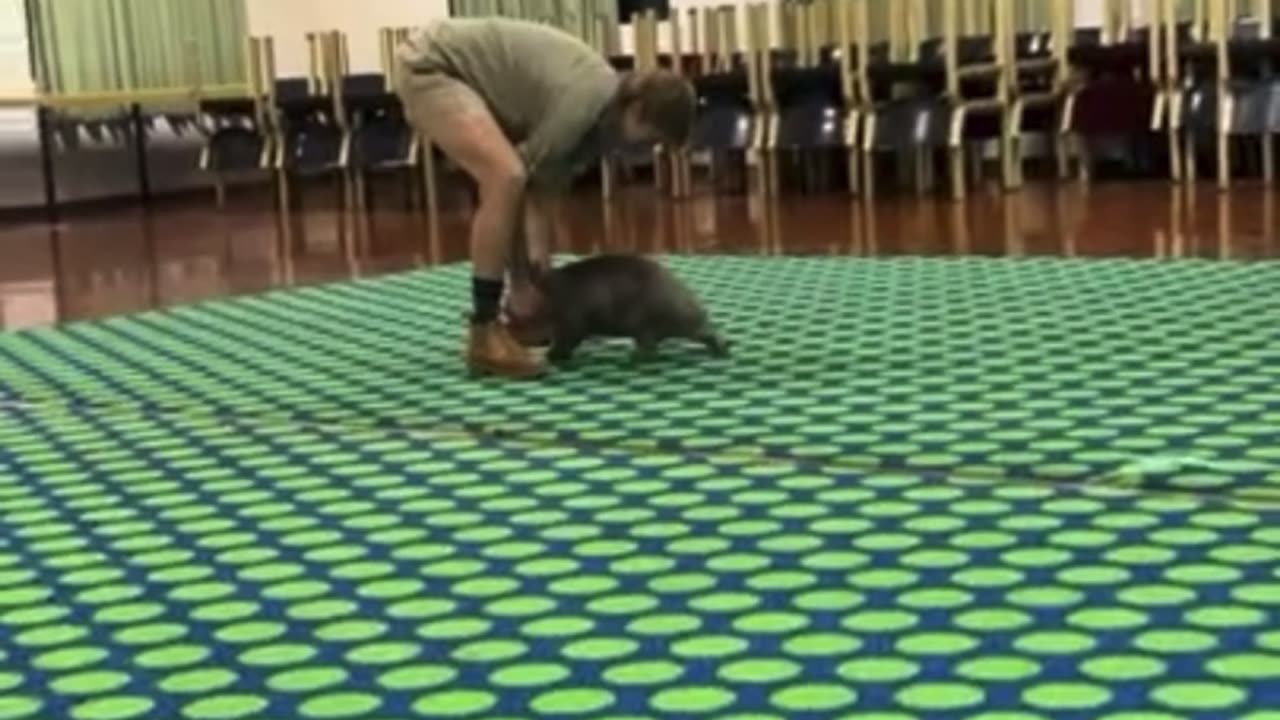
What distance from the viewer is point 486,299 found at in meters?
5.38

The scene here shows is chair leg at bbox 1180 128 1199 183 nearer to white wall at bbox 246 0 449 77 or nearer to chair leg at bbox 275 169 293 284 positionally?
chair leg at bbox 275 169 293 284

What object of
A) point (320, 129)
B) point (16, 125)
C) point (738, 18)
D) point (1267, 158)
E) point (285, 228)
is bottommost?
point (285, 228)

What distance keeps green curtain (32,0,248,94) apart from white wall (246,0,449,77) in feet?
1.48

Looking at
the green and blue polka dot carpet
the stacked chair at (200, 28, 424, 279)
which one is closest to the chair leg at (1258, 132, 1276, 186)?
the green and blue polka dot carpet

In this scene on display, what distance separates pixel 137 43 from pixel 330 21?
1673 millimetres

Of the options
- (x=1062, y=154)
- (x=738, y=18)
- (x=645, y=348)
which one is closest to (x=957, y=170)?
(x=1062, y=154)

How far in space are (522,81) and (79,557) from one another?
7.02 feet

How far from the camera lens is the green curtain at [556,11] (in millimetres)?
14109

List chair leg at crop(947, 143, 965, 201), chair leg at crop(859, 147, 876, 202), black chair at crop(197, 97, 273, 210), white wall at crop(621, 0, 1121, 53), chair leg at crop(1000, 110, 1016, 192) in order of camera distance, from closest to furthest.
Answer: chair leg at crop(947, 143, 965, 201)
chair leg at crop(1000, 110, 1016, 192)
chair leg at crop(859, 147, 876, 202)
white wall at crop(621, 0, 1121, 53)
black chair at crop(197, 97, 273, 210)

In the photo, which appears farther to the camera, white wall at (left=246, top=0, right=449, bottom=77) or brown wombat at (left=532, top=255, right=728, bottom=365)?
white wall at (left=246, top=0, right=449, bottom=77)

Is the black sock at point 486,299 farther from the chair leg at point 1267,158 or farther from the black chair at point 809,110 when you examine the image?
the black chair at point 809,110

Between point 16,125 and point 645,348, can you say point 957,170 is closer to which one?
point 645,348

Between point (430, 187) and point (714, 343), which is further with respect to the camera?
point (430, 187)

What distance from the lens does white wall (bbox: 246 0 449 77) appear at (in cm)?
1507
